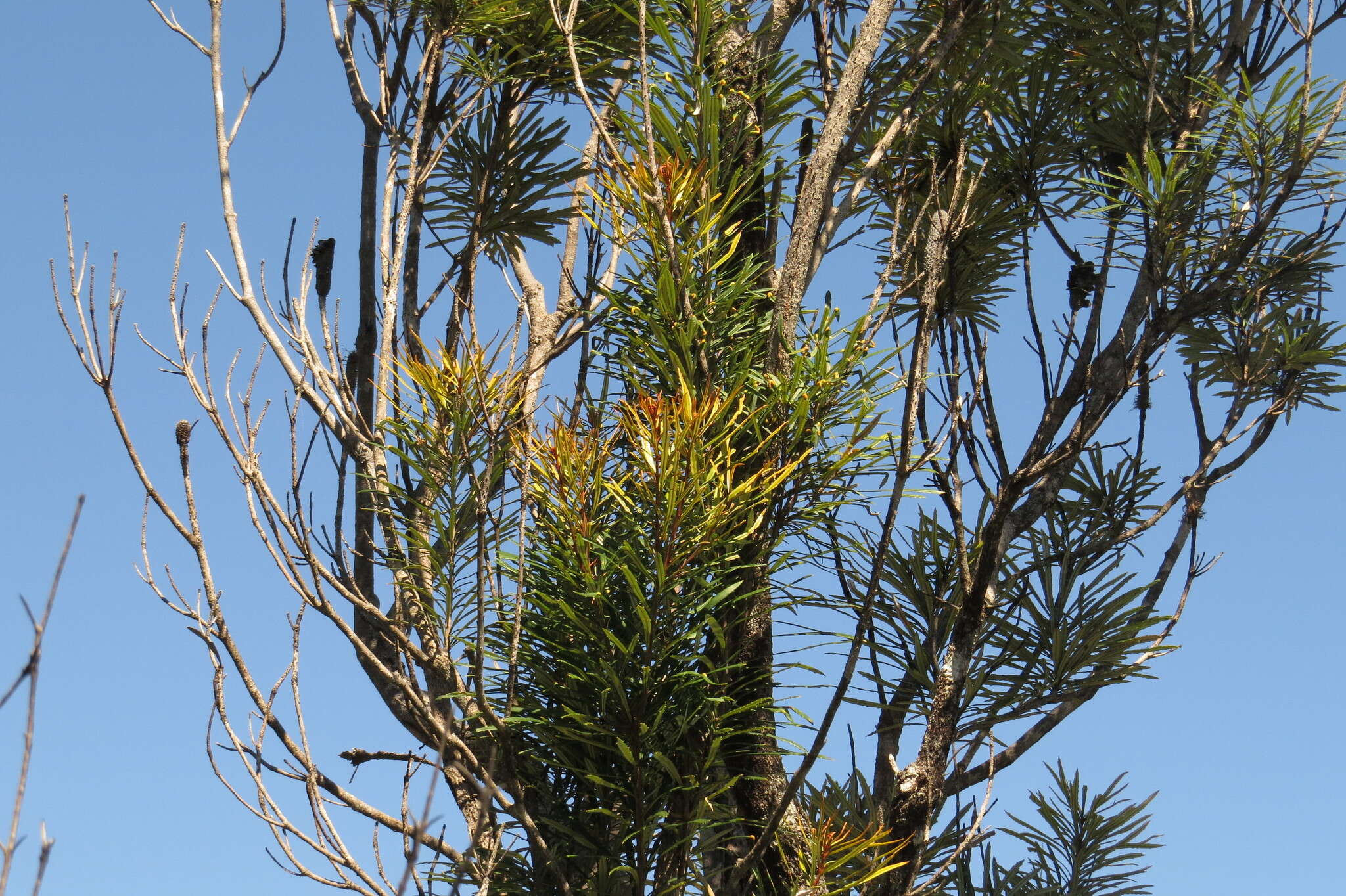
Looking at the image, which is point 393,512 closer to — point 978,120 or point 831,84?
point 831,84

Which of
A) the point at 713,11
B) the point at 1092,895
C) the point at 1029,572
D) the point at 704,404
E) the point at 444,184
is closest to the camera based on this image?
the point at 704,404

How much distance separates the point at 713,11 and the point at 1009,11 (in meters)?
0.62

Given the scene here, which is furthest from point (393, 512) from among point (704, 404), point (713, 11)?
point (713, 11)

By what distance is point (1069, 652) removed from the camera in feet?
6.18

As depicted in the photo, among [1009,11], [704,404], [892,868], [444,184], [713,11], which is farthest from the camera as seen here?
[444,184]

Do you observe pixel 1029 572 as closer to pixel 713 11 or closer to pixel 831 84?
pixel 831 84

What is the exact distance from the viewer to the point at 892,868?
1.51 metres

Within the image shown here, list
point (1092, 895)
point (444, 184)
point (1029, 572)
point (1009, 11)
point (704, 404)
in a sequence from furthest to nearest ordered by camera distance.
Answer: point (1092, 895)
point (444, 184)
point (1009, 11)
point (1029, 572)
point (704, 404)

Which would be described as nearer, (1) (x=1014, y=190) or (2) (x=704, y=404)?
(2) (x=704, y=404)

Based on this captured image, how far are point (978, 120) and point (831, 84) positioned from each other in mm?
341

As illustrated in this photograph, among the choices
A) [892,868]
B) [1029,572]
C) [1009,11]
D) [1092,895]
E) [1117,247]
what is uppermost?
[1009,11]

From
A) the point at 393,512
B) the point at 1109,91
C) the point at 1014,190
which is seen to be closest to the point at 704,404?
the point at 393,512

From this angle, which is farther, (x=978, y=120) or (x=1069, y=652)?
(x=978, y=120)

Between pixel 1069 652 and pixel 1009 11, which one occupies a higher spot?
pixel 1009 11
